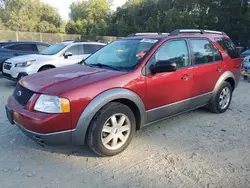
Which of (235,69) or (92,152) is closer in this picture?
(92,152)

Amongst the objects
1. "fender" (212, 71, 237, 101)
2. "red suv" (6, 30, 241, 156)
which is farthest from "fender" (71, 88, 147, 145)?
"fender" (212, 71, 237, 101)

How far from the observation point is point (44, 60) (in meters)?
7.64

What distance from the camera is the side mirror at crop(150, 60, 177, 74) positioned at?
3.46m

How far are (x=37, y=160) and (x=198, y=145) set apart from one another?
2.36 metres

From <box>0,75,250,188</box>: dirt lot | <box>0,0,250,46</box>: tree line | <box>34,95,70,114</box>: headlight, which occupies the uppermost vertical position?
<box>0,0,250,46</box>: tree line

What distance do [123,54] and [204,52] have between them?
167 centimetres

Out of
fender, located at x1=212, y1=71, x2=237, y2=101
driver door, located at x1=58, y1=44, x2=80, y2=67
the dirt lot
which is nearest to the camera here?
the dirt lot

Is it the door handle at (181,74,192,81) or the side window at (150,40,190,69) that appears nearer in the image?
the side window at (150,40,190,69)

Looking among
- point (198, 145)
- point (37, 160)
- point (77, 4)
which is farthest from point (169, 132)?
point (77, 4)

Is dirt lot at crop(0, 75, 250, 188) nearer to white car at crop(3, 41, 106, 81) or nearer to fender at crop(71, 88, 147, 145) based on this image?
fender at crop(71, 88, 147, 145)

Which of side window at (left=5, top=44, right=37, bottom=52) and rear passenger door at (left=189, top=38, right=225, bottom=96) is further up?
side window at (left=5, top=44, right=37, bottom=52)

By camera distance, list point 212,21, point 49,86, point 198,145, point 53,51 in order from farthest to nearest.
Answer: point 212,21
point 53,51
point 198,145
point 49,86

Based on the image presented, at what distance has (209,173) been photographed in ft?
9.53

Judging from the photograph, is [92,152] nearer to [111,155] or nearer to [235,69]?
[111,155]
